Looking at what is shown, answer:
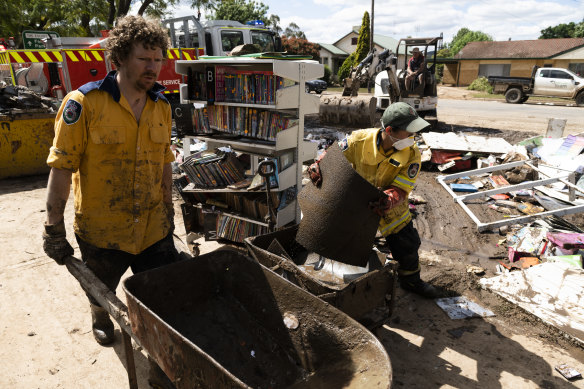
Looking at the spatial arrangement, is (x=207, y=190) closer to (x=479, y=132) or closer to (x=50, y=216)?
(x=50, y=216)

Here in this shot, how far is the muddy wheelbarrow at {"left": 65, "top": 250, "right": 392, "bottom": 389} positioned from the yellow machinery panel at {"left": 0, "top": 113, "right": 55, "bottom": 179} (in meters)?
6.14

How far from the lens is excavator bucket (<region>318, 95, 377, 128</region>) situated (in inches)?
481

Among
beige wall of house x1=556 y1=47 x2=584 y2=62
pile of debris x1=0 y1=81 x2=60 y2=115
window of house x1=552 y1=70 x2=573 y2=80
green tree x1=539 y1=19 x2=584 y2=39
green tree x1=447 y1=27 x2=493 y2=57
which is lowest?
pile of debris x1=0 y1=81 x2=60 y2=115

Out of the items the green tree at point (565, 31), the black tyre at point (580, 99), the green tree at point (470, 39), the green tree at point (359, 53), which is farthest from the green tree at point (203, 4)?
the green tree at point (470, 39)

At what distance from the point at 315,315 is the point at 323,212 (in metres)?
0.86

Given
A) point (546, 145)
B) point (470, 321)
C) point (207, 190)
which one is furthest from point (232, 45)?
point (470, 321)

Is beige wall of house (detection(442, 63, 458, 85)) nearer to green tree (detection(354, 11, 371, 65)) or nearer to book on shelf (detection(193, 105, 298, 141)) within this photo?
green tree (detection(354, 11, 371, 65))

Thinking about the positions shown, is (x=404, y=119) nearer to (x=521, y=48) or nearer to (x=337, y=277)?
(x=337, y=277)

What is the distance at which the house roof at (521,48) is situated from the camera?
109 ft

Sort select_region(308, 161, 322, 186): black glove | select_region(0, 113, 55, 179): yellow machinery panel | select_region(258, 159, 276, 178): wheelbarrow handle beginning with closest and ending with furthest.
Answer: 1. select_region(308, 161, 322, 186): black glove
2. select_region(258, 159, 276, 178): wheelbarrow handle
3. select_region(0, 113, 55, 179): yellow machinery panel

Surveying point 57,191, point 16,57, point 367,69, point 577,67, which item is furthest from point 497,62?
point 57,191

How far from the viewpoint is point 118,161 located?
2.45m

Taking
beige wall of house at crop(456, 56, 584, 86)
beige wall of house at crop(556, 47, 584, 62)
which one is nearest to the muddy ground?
beige wall of house at crop(456, 56, 584, 86)

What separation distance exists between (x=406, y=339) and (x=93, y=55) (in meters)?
9.16
